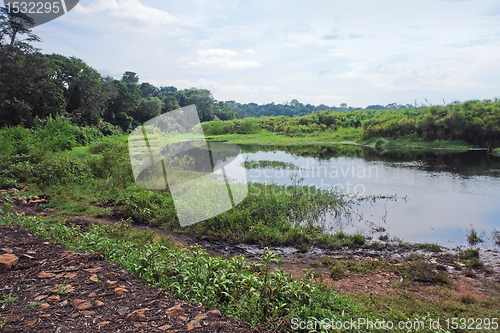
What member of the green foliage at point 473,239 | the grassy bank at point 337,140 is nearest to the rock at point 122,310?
the green foliage at point 473,239

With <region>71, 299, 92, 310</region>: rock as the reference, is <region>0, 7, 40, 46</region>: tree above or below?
above

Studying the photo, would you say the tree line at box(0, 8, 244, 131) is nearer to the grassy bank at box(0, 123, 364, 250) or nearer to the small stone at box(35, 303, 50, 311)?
the grassy bank at box(0, 123, 364, 250)

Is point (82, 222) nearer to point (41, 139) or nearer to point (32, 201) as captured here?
point (32, 201)

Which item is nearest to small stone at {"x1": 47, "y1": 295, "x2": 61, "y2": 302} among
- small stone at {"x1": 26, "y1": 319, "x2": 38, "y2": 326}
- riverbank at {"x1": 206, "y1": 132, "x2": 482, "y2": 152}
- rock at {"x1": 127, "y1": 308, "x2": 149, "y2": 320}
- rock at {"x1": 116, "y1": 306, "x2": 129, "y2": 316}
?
small stone at {"x1": 26, "y1": 319, "x2": 38, "y2": 326}

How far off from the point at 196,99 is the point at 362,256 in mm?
19483

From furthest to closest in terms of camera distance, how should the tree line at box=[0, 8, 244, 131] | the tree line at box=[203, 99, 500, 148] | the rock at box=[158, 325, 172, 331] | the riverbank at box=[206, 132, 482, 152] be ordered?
the riverbank at box=[206, 132, 482, 152], the tree line at box=[203, 99, 500, 148], the tree line at box=[0, 8, 244, 131], the rock at box=[158, 325, 172, 331]

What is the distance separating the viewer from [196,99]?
23172 mm

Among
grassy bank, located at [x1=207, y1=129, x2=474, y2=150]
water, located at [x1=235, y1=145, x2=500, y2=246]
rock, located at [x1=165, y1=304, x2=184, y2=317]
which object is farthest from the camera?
grassy bank, located at [x1=207, y1=129, x2=474, y2=150]

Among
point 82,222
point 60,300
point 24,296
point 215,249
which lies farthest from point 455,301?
point 82,222

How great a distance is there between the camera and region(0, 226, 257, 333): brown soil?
2.25 meters

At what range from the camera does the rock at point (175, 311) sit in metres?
2.50

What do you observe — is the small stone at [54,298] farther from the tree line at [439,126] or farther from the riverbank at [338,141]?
the tree line at [439,126]

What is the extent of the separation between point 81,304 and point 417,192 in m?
12.6

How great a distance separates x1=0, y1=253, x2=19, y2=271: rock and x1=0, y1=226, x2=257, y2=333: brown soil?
5 centimetres
